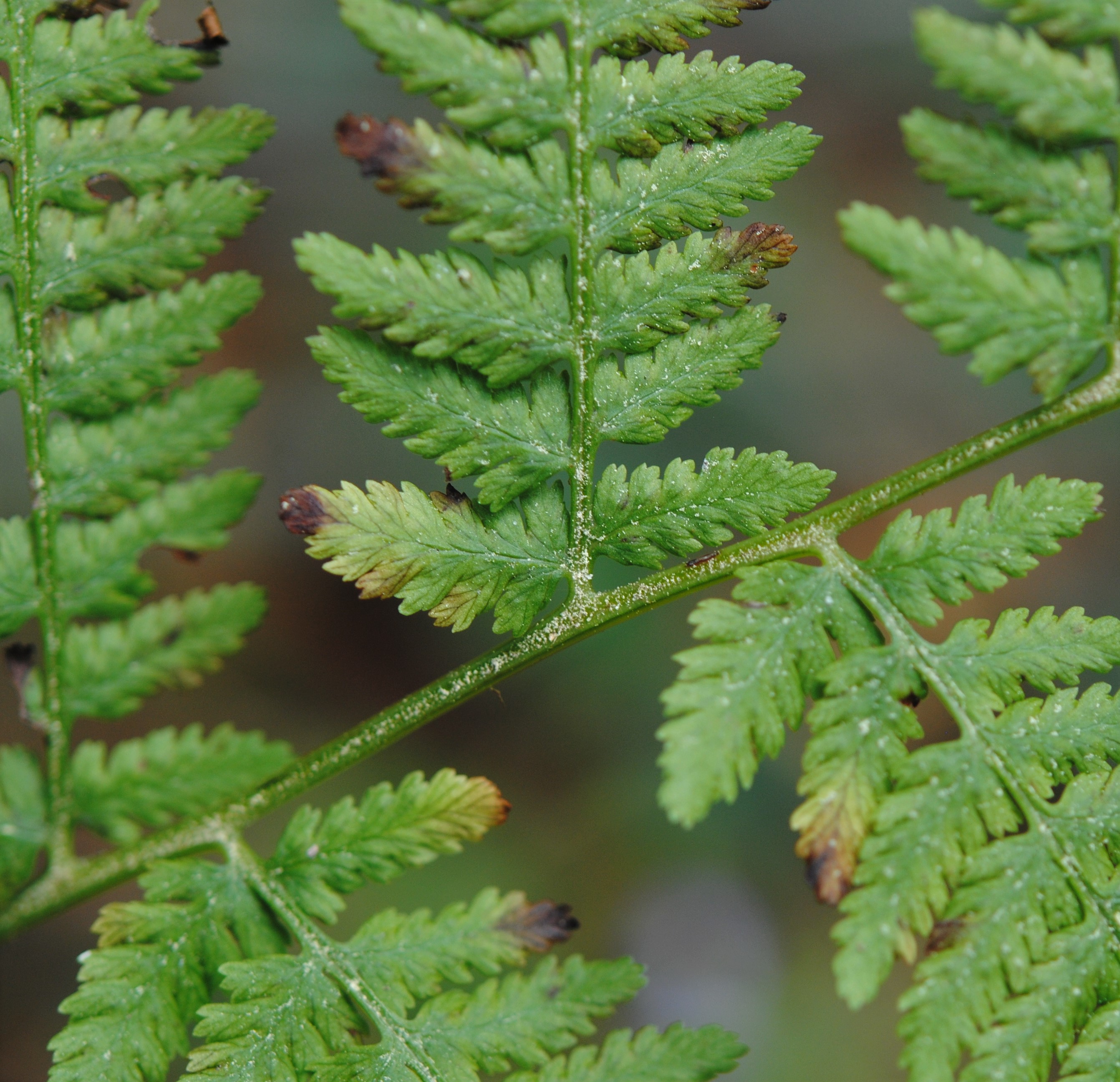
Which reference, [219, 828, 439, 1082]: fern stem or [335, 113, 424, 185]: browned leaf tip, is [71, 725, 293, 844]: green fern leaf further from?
[335, 113, 424, 185]: browned leaf tip

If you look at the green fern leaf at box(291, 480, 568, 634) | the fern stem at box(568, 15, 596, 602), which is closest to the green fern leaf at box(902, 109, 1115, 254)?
the fern stem at box(568, 15, 596, 602)

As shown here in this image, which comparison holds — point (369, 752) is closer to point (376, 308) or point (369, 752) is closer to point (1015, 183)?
point (376, 308)

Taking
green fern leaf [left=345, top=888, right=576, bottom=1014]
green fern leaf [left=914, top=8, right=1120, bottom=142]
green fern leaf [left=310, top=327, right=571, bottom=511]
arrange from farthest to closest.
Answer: green fern leaf [left=345, top=888, right=576, bottom=1014], green fern leaf [left=310, top=327, right=571, bottom=511], green fern leaf [left=914, top=8, right=1120, bottom=142]

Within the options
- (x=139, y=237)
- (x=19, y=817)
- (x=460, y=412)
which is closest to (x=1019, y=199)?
(x=460, y=412)

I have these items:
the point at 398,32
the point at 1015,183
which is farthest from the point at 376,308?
the point at 1015,183

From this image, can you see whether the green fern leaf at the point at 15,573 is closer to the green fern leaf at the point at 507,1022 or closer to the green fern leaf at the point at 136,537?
the green fern leaf at the point at 136,537

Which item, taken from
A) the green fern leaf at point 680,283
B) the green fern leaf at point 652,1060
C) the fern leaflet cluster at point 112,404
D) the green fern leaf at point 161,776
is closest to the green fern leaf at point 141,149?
the fern leaflet cluster at point 112,404
